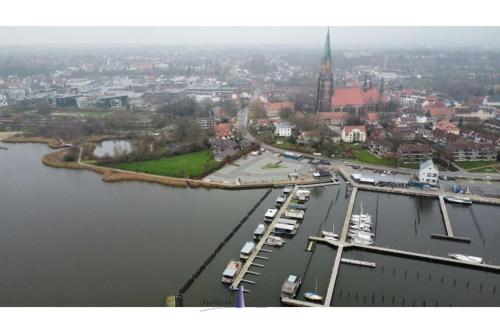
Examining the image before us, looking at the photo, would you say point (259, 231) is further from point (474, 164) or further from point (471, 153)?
point (471, 153)

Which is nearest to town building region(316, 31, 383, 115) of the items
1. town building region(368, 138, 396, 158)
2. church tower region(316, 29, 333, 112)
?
church tower region(316, 29, 333, 112)

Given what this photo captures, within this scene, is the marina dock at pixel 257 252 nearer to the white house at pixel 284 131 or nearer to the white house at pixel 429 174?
the white house at pixel 429 174

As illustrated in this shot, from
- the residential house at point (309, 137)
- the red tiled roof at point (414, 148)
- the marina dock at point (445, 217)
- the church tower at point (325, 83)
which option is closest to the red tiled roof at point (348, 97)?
A: the church tower at point (325, 83)

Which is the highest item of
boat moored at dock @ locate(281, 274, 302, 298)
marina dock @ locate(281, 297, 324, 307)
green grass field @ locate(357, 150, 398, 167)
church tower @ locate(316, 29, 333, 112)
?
church tower @ locate(316, 29, 333, 112)

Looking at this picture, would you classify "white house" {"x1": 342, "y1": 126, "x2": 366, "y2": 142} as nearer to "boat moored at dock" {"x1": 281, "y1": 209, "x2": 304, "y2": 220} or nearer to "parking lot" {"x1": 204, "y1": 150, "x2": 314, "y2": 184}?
"parking lot" {"x1": 204, "y1": 150, "x2": 314, "y2": 184}

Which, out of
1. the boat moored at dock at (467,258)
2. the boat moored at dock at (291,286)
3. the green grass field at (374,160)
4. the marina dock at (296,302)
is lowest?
the marina dock at (296,302)

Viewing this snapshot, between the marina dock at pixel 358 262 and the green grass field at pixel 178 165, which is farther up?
the green grass field at pixel 178 165
